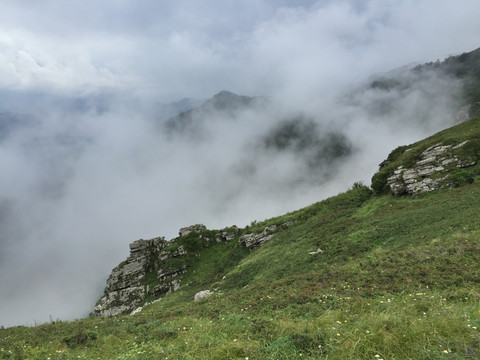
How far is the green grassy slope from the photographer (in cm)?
821

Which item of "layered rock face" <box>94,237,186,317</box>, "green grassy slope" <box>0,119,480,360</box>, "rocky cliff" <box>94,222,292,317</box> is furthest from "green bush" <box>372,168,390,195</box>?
"layered rock face" <box>94,237,186,317</box>

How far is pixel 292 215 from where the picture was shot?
61750 millimetres

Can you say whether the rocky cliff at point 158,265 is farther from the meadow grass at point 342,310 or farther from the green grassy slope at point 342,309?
the green grassy slope at point 342,309

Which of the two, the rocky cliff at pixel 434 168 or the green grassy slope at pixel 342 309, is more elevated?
the rocky cliff at pixel 434 168

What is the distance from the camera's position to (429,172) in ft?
144

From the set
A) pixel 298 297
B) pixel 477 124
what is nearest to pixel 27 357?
pixel 298 297

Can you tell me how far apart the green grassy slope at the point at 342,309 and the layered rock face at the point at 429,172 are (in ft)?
7.60

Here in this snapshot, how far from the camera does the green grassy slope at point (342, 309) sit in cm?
821

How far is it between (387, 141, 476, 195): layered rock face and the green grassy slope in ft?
7.60

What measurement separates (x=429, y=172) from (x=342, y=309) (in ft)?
131

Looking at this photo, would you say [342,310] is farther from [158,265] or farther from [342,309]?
[158,265]

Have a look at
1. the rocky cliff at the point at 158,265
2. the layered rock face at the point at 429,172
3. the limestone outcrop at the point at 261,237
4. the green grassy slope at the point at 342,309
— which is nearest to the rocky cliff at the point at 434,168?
the layered rock face at the point at 429,172

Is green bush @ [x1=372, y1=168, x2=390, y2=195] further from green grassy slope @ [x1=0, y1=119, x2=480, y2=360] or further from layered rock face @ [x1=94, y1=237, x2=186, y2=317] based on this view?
layered rock face @ [x1=94, y1=237, x2=186, y2=317]

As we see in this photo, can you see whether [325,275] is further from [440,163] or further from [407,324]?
[440,163]
